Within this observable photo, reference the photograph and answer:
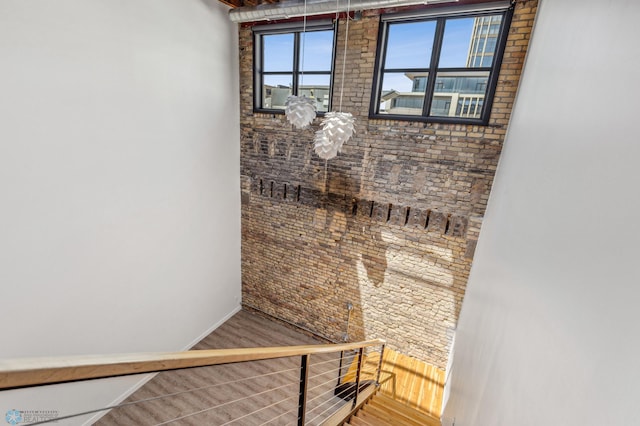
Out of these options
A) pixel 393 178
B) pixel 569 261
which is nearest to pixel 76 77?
pixel 393 178

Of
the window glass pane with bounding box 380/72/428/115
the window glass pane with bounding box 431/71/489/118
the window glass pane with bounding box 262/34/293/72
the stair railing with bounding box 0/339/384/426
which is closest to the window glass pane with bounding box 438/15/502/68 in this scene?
the window glass pane with bounding box 431/71/489/118

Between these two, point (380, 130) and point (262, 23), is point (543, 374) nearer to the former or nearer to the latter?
point (380, 130)

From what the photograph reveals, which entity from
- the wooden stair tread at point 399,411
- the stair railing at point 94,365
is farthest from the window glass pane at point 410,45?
the wooden stair tread at point 399,411

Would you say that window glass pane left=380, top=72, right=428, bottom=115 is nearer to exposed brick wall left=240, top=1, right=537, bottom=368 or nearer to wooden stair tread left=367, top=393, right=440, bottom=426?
exposed brick wall left=240, top=1, right=537, bottom=368

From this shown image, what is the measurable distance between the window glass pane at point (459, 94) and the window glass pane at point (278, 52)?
7.39ft

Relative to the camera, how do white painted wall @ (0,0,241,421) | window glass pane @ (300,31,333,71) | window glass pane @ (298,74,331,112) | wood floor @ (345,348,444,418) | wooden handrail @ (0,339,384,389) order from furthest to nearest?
window glass pane @ (298,74,331,112) → window glass pane @ (300,31,333,71) → wood floor @ (345,348,444,418) → white painted wall @ (0,0,241,421) → wooden handrail @ (0,339,384,389)

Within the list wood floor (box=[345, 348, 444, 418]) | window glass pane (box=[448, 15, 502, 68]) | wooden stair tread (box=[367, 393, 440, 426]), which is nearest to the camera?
wooden stair tread (box=[367, 393, 440, 426])

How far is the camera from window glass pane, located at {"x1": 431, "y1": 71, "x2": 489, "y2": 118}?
3.42 metres

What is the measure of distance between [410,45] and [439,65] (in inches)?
18.2

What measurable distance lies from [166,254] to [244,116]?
2.55 metres

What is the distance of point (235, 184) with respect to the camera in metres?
5.14

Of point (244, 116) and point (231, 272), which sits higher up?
point (244, 116)

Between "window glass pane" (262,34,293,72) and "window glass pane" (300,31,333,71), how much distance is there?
24 cm

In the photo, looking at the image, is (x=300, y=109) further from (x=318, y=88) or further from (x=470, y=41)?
(x=470, y=41)
